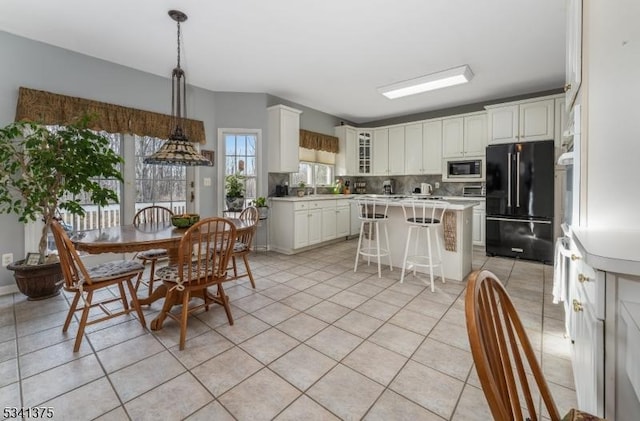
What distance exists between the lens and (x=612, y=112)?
1414 millimetres

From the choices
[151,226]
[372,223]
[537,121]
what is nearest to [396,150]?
[537,121]

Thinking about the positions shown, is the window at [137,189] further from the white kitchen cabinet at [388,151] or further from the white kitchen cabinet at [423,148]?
the white kitchen cabinet at [423,148]

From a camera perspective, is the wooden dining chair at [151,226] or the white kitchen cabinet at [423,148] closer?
the wooden dining chair at [151,226]

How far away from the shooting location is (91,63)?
3.42 metres

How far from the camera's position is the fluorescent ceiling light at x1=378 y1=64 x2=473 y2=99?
3.65 metres

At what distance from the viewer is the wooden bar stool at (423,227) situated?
3148 millimetres

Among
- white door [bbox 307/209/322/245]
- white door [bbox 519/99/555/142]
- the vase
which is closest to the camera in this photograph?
the vase

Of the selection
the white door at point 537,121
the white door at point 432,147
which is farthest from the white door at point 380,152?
the white door at point 537,121

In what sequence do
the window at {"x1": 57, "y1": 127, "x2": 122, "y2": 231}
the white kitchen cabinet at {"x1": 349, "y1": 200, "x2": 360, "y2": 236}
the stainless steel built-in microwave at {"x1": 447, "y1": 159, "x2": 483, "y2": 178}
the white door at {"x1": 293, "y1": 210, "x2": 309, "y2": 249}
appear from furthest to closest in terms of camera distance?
the white kitchen cabinet at {"x1": 349, "y1": 200, "x2": 360, "y2": 236} < the stainless steel built-in microwave at {"x1": 447, "y1": 159, "x2": 483, "y2": 178} < the white door at {"x1": 293, "y1": 210, "x2": 309, "y2": 249} < the window at {"x1": 57, "y1": 127, "x2": 122, "y2": 231}

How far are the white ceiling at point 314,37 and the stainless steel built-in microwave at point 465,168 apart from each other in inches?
50.0

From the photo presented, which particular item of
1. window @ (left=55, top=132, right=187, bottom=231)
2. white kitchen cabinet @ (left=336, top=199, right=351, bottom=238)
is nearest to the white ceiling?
window @ (left=55, top=132, right=187, bottom=231)

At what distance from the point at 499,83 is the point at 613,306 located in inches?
177

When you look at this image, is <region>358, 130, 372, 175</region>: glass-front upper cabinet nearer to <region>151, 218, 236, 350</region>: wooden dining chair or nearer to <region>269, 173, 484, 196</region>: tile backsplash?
<region>269, 173, 484, 196</region>: tile backsplash

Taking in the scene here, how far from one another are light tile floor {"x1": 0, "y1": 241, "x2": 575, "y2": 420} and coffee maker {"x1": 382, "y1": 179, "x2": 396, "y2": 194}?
3673 mm
